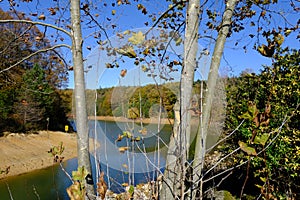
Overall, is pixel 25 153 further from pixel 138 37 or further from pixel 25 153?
pixel 138 37

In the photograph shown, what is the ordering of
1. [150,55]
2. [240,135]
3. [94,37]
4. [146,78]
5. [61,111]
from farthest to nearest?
1. [61,111]
2. [240,135]
3. [94,37]
4. [150,55]
5. [146,78]

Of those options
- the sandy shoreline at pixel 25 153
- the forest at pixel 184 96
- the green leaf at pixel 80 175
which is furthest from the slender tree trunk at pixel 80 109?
the sandy shoreline at pixel 25 153

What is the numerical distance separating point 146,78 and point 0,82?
253 cm

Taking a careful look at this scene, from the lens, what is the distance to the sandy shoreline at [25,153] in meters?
11.6

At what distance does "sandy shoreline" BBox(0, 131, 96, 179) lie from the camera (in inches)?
456

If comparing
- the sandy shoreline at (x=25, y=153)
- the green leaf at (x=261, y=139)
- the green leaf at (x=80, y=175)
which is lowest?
the sandy shoreline at (x=25, y=153)

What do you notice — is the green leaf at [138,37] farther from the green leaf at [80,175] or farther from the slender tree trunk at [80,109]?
the slender tree trunk at [80,109]

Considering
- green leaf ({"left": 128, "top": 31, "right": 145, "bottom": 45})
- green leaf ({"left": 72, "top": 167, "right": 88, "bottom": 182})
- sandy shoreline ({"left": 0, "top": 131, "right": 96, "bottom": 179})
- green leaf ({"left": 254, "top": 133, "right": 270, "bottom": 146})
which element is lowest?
sandy shoreline ({"left": 0, "top": 131, "right": 96, "bottom": 179})

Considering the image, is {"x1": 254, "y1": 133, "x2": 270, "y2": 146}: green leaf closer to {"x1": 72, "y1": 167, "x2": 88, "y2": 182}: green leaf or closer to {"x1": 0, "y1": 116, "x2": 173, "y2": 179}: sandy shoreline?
{"x1": 72, "y1": 167, "x2": 88, "y2": 182}: green leaf

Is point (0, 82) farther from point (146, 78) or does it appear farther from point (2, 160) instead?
point (2, 160)

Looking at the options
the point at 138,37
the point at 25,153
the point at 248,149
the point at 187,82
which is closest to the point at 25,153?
the point at 25,153

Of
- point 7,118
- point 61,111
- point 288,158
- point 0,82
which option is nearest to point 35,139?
point 7,118

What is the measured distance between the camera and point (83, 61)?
1.98m

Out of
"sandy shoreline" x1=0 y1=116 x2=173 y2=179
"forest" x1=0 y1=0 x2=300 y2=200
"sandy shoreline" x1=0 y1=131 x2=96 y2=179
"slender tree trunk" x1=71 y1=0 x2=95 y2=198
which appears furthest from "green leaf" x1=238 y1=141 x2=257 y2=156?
"sandy shoreline" x1=0 y1=131 x2=96 y2=179
